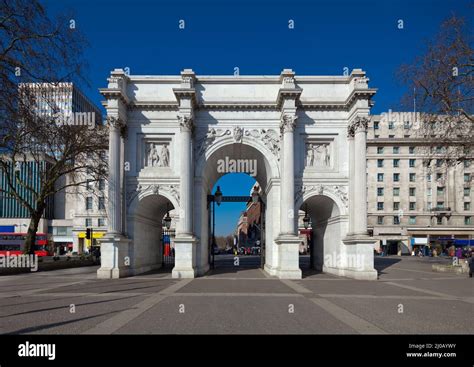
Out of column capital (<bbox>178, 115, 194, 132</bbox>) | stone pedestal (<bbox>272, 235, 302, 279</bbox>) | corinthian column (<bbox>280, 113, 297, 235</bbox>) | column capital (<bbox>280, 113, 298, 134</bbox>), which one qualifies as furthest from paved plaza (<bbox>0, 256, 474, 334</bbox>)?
column capital (<bbox>280, 113, 298, 134</bbox>)

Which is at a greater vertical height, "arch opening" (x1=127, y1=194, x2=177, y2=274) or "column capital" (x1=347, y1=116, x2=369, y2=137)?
"column capital" (x1=347, y1=116, x2=369, y2=137)

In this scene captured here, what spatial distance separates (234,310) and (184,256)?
519 inches

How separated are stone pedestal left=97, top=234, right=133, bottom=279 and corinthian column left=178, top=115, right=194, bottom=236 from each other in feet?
12.8

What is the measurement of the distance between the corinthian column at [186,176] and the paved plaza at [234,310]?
6.95 m

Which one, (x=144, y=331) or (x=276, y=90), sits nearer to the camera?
(x=144, y=331)

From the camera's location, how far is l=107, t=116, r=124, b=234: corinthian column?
84.7 ft

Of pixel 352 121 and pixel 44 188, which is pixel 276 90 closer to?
pixel 352 121

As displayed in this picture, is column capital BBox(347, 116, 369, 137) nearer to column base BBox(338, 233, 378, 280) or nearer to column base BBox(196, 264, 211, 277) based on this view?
column base BBox(338, 233, 378, 280)

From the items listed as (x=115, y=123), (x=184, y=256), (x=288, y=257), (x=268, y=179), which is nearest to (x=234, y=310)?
(x=288, y=257)

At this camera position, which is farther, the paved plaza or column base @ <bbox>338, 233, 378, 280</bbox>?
column base @ <bbox>338, 233, 378, 280</bbox>

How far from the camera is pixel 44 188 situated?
3006cm
